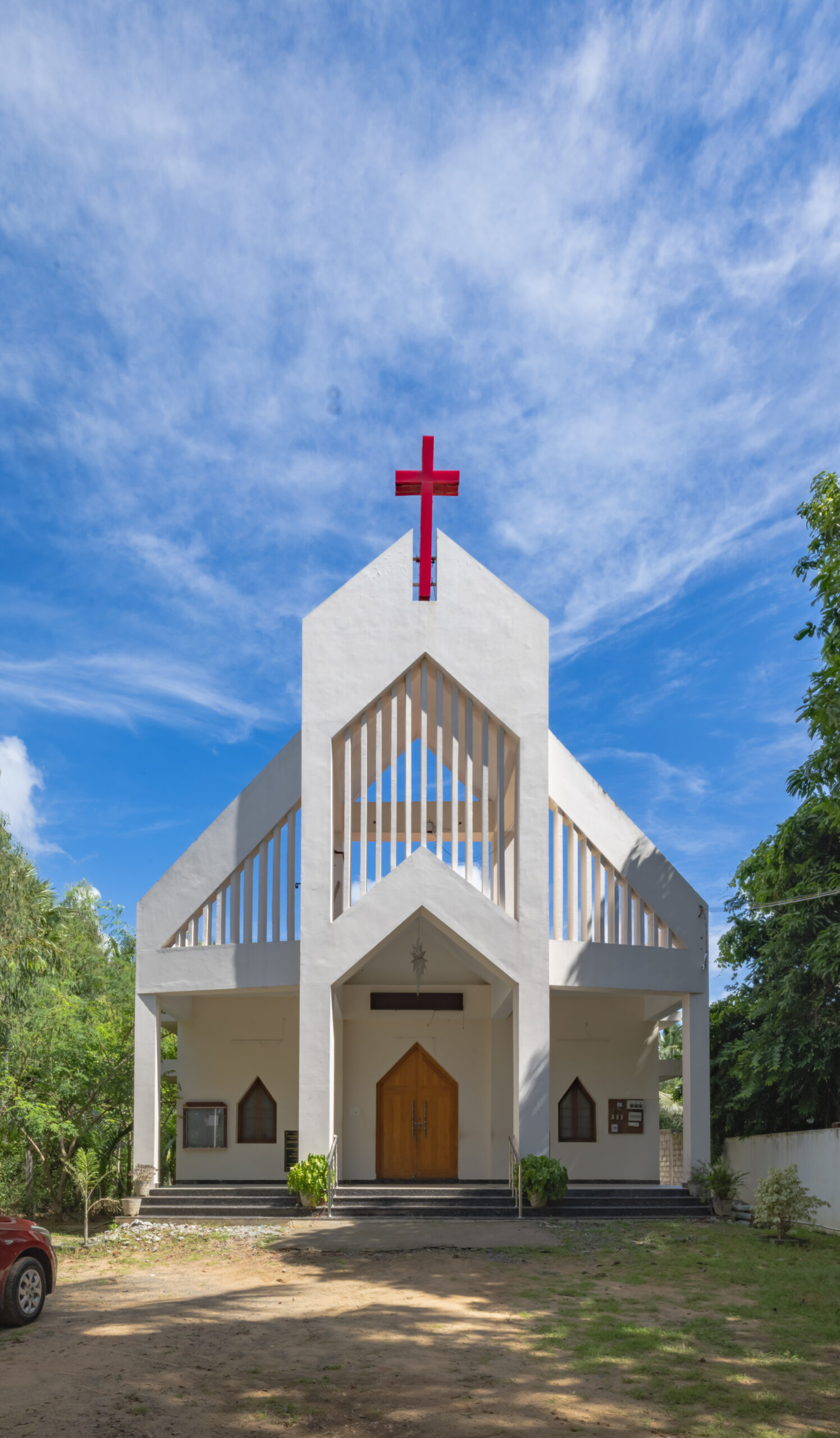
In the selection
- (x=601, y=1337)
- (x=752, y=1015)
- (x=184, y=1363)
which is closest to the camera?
(x=184, y=1363)

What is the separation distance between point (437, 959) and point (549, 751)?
14.0ft

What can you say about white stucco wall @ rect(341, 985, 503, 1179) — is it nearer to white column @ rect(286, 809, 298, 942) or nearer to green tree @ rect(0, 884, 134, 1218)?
white column @ rect(286, 809, 298, 942)

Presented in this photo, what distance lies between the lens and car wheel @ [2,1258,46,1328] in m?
8.96

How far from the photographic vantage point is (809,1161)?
1675 cm

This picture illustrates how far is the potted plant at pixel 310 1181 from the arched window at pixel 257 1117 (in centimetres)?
395

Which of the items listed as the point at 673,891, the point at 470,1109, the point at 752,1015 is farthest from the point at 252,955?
the point at 752,1015

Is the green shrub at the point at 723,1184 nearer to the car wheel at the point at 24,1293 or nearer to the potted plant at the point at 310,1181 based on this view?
the potted plant at the point at 310,1181

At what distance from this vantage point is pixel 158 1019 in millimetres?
18172

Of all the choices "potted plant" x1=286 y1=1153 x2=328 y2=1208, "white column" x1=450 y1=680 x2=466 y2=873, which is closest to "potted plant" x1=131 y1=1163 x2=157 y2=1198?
"potted plant" x1=286 y1=1153 x2=328 y2=1208

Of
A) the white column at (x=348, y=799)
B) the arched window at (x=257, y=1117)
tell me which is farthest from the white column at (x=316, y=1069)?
the arched window at (x=257, y=1117)

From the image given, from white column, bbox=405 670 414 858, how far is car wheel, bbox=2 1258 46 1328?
9.05 meters

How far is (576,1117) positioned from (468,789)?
6759 mm

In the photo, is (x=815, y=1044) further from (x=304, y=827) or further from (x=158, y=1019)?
(x=158, y=1019)

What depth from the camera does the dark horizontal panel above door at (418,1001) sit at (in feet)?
66.0
